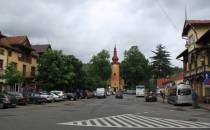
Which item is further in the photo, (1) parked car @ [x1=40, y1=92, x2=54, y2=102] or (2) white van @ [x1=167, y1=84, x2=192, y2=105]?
(1) parked car @ [x1=40, y1=92, x2=54, y2=102]

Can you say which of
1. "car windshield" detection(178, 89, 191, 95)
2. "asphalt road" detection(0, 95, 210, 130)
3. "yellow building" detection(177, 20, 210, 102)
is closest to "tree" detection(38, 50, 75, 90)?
"yellow building" detection(177, 20, 210, 102)

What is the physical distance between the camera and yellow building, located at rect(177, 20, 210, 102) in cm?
5072

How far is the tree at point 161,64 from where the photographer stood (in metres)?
114

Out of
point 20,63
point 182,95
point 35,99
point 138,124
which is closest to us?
point 138,124

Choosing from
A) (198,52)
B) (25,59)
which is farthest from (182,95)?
(25,59)

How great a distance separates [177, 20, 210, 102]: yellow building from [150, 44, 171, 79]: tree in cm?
5032

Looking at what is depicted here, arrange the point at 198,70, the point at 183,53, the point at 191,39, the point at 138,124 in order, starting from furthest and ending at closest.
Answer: the point at 183,53 → the point at 191,39 → the point at 198,70 → the point at 138,124

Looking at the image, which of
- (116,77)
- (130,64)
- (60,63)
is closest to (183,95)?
(60,63)

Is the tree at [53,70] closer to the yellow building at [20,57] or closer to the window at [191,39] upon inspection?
the yellow building at [20,57]

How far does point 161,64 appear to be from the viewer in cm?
11575

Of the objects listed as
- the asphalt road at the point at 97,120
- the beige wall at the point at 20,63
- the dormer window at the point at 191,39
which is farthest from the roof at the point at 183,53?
the asphalt road at the point at 97,120

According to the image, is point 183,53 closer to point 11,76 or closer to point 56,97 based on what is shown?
point 56,97

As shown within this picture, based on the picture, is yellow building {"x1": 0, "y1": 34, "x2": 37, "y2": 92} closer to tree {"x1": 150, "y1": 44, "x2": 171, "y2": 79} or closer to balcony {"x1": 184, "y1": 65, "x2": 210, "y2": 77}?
balcony {"x1": 184, "y1": 65, "x2": 210, "y2": 77}

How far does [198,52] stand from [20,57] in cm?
2968
